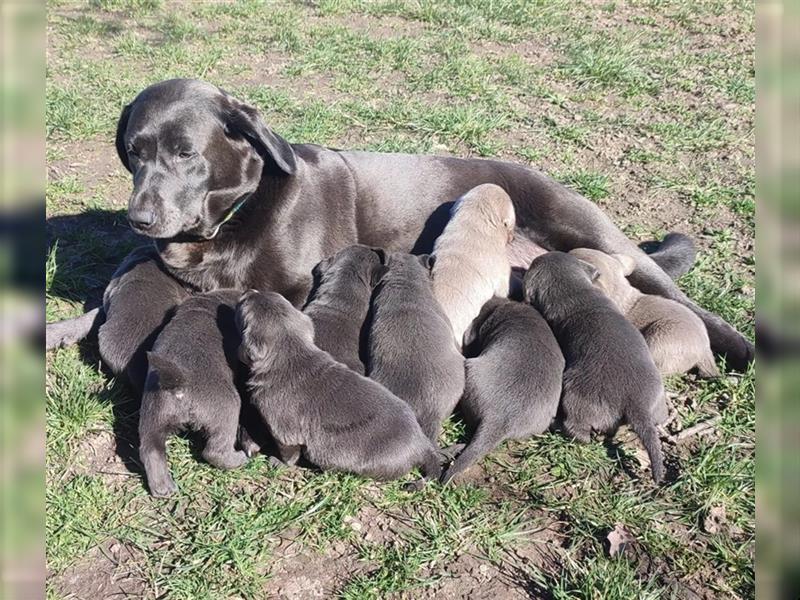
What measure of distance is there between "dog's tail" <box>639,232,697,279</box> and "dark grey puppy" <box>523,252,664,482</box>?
3.69 feet

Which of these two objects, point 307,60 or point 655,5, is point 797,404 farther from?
point 655,5

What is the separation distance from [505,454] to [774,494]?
8.47 ft

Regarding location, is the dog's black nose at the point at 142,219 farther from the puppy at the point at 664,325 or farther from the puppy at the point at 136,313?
the puppy at the point at 664,325

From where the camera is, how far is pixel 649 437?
3.20 m

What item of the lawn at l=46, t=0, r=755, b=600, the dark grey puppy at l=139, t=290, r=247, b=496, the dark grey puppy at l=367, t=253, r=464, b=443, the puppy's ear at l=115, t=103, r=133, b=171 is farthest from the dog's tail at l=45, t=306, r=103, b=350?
the dark grey puppy at l=367, t=253, r=464, b=443

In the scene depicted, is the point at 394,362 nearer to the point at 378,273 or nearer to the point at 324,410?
the point at 324,410

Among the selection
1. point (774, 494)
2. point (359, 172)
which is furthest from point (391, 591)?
point (359, 172)

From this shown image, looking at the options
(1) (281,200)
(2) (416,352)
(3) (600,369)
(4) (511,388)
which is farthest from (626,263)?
(1) (281,200)

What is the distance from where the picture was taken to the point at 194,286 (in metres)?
4.42

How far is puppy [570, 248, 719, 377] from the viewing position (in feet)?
12.9

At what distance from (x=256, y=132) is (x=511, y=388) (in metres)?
2.01

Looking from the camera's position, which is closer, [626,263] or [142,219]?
[142,219]

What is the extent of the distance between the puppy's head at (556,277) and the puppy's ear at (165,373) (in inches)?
73.4

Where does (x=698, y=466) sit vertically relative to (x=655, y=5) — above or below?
below
